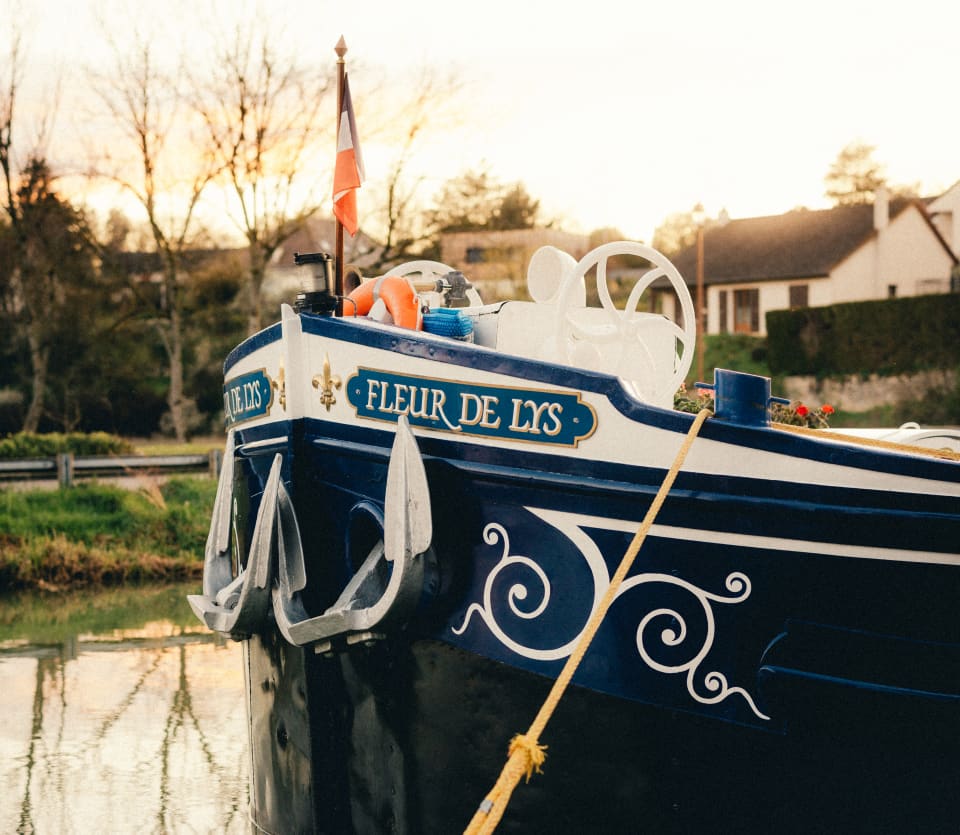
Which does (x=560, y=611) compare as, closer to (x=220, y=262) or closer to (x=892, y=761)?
(x=892, y=761)

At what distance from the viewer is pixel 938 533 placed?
156 inches

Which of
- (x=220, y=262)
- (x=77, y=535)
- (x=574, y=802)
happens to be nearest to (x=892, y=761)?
(x=574, y=802)

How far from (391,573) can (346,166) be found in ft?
7.05

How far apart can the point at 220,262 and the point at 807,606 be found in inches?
1254

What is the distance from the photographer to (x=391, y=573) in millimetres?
4457

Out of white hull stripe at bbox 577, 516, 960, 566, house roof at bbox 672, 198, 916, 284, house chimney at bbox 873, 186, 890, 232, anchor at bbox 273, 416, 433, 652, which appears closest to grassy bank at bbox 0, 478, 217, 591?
anchor at bbox 273, 416, 433, 652

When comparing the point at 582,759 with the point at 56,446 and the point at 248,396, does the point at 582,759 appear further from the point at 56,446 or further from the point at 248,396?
the point at 56,446

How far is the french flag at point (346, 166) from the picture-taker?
5684 mm

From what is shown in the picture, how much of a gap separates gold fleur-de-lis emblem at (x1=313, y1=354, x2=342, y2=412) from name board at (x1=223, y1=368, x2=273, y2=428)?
0.35m

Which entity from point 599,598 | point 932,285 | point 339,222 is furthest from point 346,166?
point 932,285

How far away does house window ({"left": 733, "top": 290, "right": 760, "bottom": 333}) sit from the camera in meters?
42.5

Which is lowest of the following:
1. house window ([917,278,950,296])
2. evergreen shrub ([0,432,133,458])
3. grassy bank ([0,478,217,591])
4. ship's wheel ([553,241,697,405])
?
grassy bank ([0,478,217,591])

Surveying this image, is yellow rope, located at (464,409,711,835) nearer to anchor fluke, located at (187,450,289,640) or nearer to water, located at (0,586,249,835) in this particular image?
anchor fluke, located at (187,450,289,640)

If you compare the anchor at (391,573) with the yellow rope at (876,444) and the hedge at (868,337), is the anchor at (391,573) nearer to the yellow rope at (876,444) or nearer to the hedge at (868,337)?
the yellow rope at (876,444)
